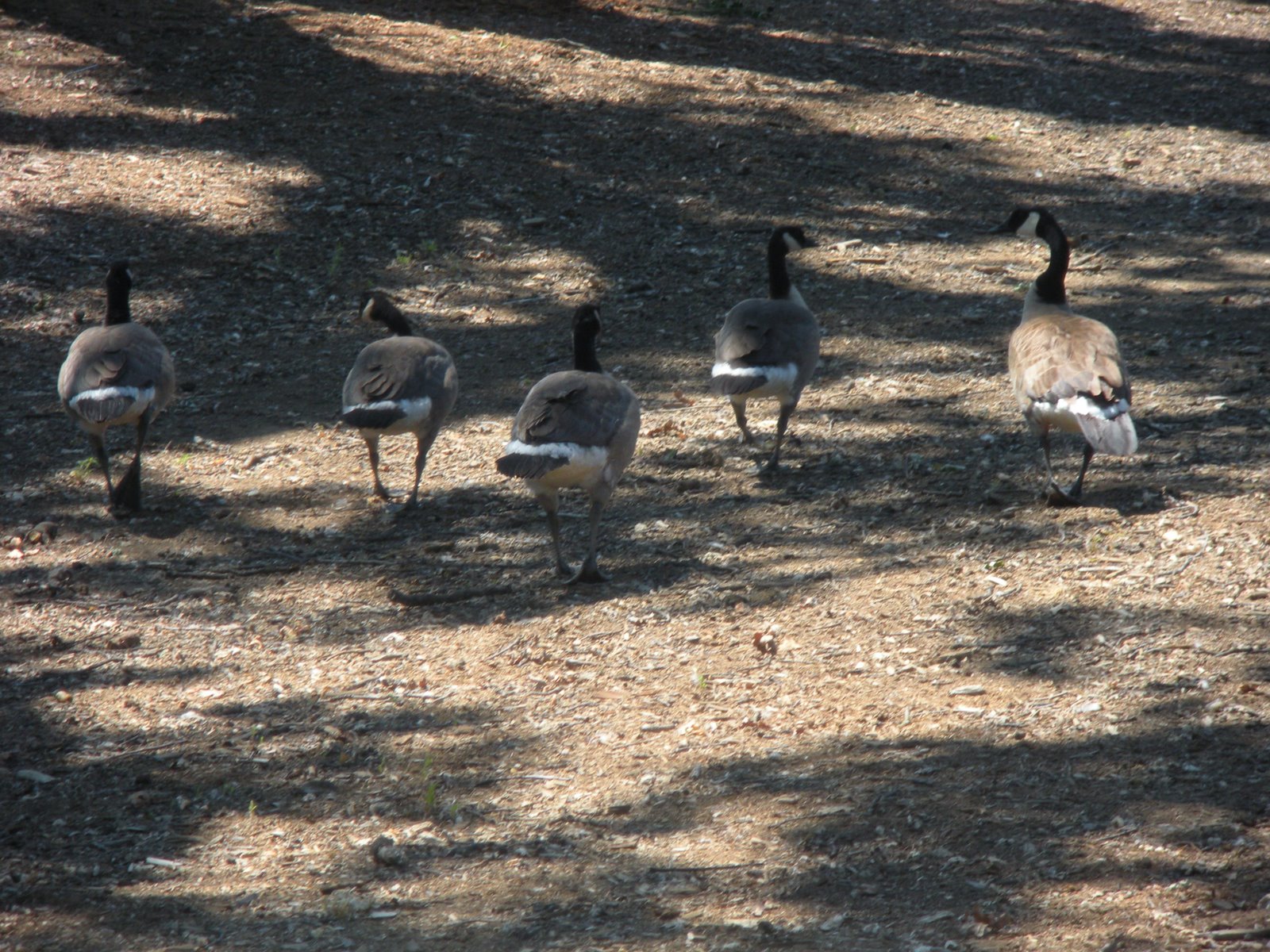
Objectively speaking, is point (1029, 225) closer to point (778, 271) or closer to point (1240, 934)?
point (778, 271)

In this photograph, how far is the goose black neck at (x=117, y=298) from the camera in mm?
8062

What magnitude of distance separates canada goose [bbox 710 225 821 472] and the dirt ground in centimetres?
51

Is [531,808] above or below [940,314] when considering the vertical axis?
below

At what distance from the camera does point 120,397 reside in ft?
23.5

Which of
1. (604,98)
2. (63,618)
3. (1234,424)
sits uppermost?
(604,98)

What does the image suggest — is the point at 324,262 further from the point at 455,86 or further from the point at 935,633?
the point at 935,633

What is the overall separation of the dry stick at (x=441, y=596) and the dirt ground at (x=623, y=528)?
4cm

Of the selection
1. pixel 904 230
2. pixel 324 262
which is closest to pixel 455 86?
pixel 324 262

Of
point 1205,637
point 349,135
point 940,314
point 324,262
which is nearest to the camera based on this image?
point 1205,637

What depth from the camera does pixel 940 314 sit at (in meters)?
9.94

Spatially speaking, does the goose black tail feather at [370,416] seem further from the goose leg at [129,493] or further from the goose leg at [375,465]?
the goose leg at [129,493]

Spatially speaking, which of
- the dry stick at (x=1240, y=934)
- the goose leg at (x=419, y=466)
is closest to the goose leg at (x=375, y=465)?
the goose leg at (x=419, y=466)

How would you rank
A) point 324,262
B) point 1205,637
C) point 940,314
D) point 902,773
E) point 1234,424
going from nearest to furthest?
point 902,773 < point 1205,637 < point 1234,424 < point 940,314 < point 324,262

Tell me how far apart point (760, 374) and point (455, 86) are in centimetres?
767
